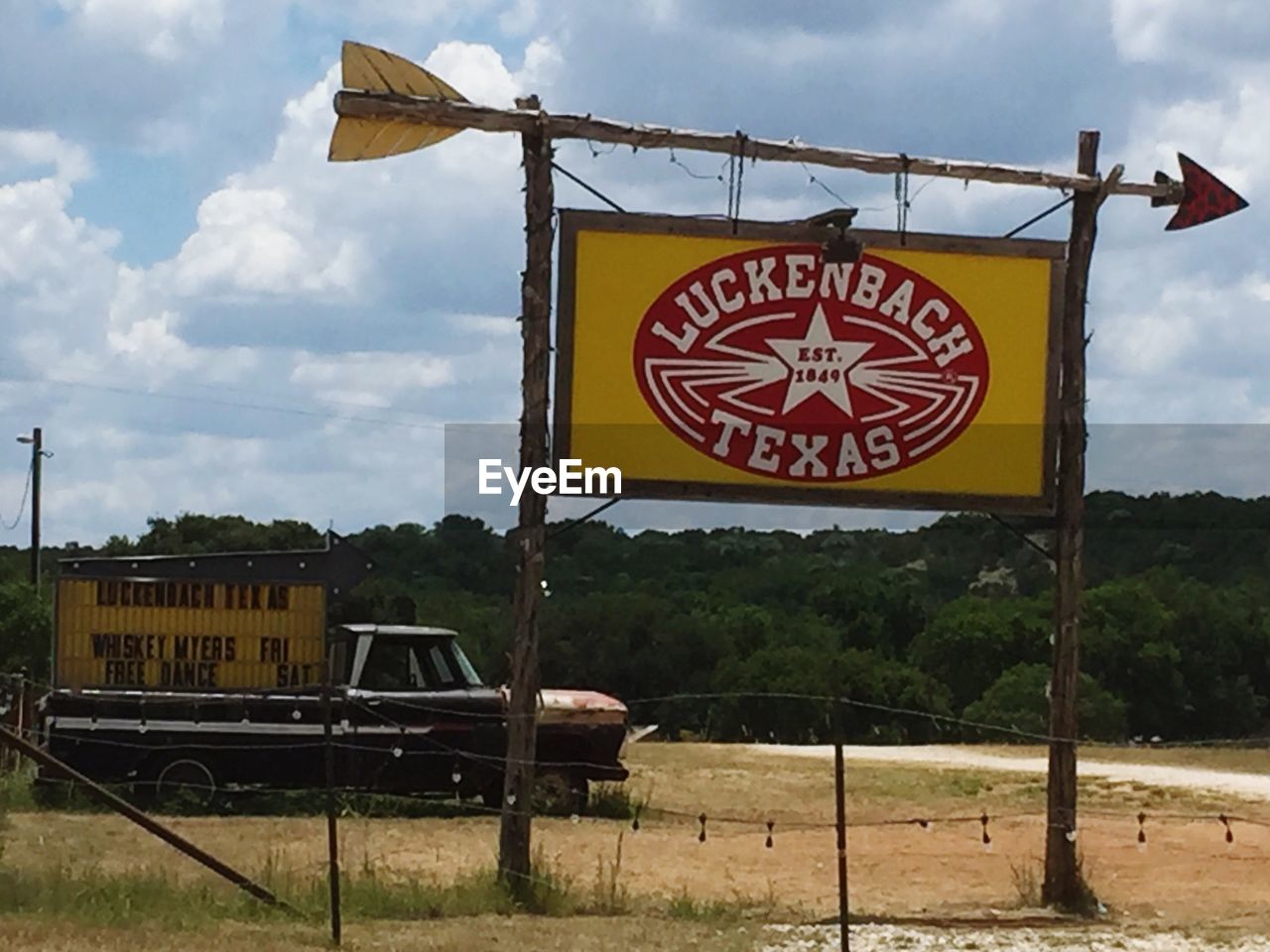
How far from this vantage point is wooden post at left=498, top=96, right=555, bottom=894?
15094mm

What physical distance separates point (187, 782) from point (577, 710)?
3.96 meters

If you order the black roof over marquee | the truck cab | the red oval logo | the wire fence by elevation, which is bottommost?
the wire fence

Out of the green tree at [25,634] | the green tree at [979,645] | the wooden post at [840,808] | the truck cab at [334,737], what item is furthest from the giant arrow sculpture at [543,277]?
the green tree at [979,645]

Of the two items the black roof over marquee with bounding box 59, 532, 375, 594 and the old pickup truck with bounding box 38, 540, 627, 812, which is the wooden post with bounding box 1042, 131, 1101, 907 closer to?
the old pickup truck with bounding box 38, 540, 627, 812

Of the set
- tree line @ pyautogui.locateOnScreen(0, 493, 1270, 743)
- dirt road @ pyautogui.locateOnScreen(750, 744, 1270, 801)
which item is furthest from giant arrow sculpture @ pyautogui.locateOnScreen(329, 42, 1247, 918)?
tree line @ pyautogui.locateOnScreen(0, 493, 1270, 743)

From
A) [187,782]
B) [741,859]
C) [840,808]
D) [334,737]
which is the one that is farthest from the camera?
[187,782]

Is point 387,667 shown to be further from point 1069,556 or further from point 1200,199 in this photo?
point 1200,199

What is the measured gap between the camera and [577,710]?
21.4 metres

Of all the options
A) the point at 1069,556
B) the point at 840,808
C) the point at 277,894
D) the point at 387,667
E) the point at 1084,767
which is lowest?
the point at 1084,767

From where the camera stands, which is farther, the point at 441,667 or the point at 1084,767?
the point at 1084,767

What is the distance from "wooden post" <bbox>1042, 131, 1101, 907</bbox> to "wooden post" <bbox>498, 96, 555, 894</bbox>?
3.87m

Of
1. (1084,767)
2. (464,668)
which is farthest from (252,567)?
(1084,767)

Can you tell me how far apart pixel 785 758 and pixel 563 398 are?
17614 millimetres

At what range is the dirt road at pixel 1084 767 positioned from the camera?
26375 mm
